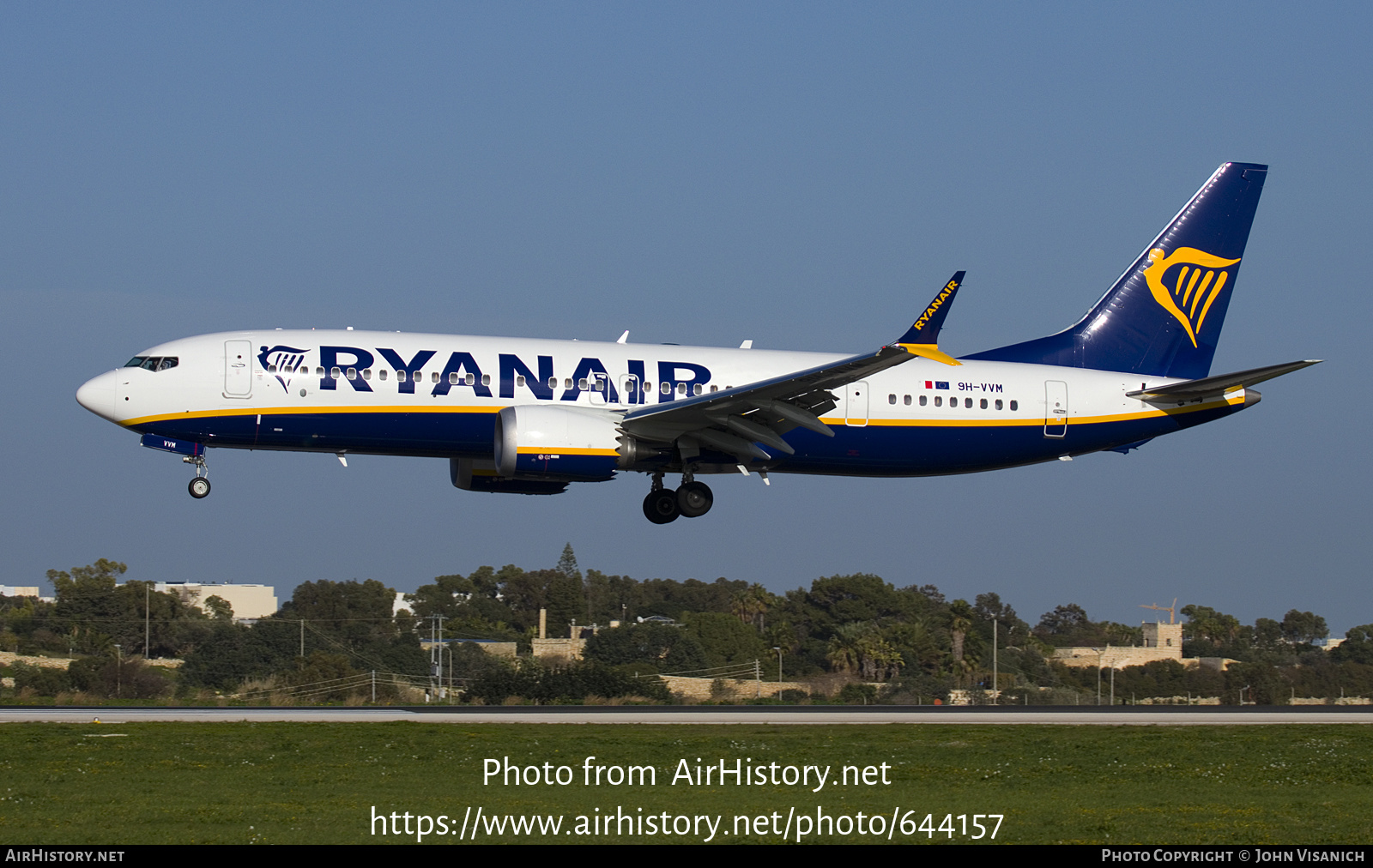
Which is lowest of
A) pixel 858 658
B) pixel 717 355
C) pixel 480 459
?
pixel 858 658

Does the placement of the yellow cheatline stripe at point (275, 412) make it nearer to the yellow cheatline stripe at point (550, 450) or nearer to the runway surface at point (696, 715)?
the yellow cheatline stripe at point (550, 450)

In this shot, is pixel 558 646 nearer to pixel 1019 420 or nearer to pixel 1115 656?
pixel 1115 656

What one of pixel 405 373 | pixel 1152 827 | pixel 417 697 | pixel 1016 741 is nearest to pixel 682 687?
pixel 417 697

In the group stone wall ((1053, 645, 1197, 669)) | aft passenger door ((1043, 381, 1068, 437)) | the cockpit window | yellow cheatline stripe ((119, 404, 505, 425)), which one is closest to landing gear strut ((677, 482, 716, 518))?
yellow cheatline stripe ((119, 404, 505, 425))

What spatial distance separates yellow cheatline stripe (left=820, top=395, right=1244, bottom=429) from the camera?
36.9 m

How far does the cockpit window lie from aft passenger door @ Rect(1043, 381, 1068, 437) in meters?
20.7

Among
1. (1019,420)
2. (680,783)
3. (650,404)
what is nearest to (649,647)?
(1019,420)

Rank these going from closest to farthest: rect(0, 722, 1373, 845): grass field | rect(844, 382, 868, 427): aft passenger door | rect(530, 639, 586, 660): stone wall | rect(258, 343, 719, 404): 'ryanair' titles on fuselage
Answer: rect(0, 722, 1373, 845): grass field → rect(258, 343, 719, 404): 'ryanair' titles on fuselage → rect(844, 382, 868, 427): aft passenger door → rect(530, 639, 586, 660): stone wall

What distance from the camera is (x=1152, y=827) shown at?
18.6m

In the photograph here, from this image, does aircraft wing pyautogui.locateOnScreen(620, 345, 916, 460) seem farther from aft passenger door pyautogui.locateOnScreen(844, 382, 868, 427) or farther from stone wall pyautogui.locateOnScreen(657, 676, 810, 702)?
stone wall pyautogui.locateOnScreen(657, 676, 810, 702)

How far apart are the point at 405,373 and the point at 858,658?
4571cm

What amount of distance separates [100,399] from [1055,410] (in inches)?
882
